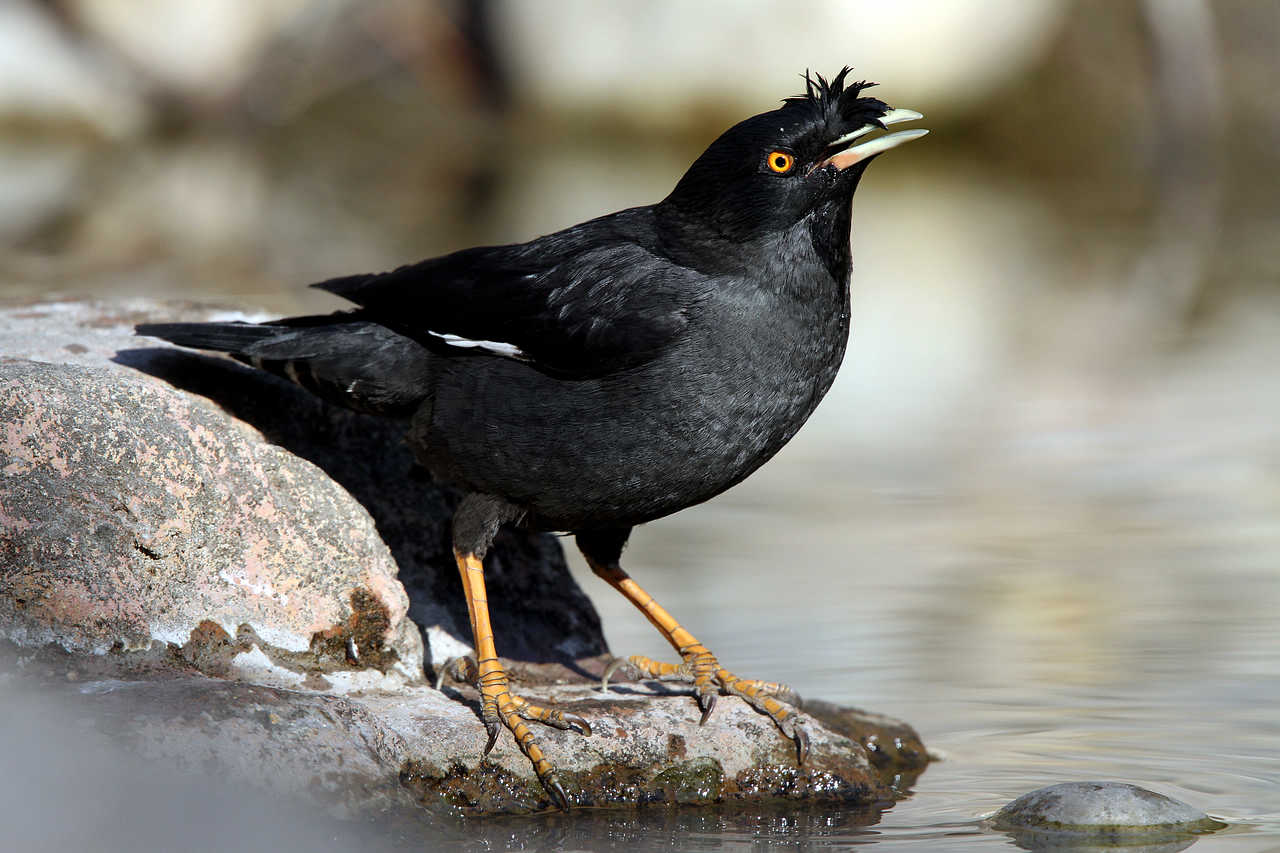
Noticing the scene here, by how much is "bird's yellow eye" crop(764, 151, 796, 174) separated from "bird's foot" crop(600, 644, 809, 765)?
1.57 metres

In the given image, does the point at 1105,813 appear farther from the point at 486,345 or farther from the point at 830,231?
the point at 486,345

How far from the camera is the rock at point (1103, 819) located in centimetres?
446

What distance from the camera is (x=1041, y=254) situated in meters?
15.6

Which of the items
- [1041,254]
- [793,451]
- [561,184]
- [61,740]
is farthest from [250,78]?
[61,740]

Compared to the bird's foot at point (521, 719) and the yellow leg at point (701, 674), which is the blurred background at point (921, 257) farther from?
the bird's foot at point (521, 719)

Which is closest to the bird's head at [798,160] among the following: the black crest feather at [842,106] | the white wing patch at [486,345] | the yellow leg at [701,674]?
the black crest feather at [842,106]

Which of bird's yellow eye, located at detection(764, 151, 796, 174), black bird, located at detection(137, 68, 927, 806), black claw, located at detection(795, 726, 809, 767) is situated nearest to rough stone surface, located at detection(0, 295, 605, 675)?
black bird, located at detection(137, 68, 927, 806)

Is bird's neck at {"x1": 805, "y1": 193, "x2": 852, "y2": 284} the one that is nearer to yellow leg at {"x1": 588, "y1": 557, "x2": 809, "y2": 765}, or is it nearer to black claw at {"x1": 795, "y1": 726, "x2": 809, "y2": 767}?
yellow leg at {"x1": 588, "y1": 557, "x2": 809, "y2": 765}

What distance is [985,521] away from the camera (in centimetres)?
803

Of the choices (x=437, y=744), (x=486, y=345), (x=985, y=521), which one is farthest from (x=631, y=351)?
(x=985, y=521)

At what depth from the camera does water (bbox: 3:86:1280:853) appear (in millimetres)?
5086

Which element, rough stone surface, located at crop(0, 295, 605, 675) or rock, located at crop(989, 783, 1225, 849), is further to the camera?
rough stone surface, located at crop(0, 295, 605, 675)

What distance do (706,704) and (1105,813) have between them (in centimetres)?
123

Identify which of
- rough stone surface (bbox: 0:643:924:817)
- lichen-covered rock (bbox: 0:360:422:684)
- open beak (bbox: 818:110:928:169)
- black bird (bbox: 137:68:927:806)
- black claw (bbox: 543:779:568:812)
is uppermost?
open beak (bbox: 818:110:928:169)
